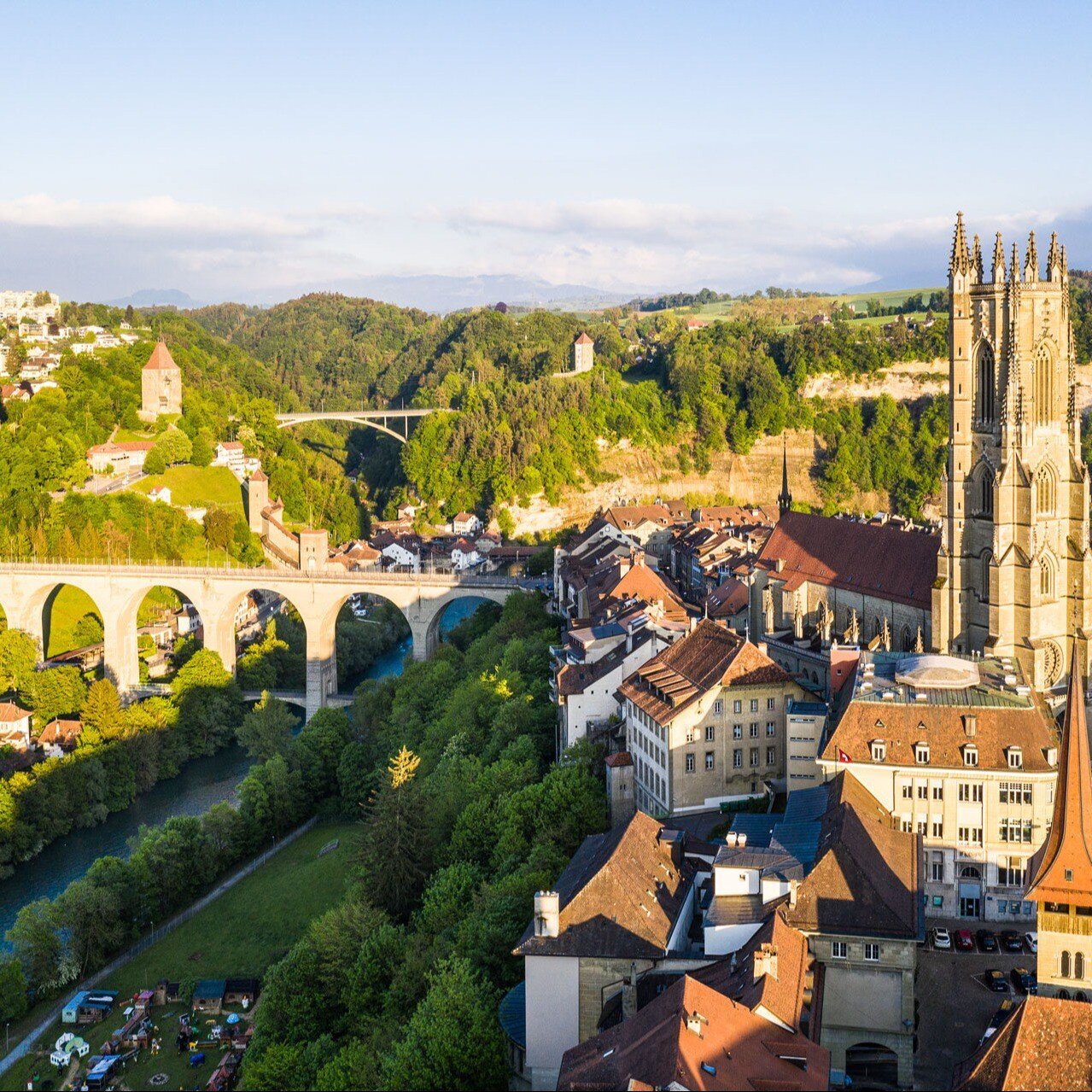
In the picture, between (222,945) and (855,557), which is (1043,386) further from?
(222,945)

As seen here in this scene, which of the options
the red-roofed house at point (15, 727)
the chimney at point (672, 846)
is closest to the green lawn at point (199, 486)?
the red-roofed house at point (15, 727)

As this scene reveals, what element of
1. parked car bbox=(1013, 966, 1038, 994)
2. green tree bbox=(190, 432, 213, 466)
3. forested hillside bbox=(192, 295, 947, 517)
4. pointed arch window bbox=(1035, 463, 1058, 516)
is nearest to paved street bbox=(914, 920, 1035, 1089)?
parked car bbox=(1013, 966, 1038, 994)

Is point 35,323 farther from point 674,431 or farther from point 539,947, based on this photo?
point 539,947

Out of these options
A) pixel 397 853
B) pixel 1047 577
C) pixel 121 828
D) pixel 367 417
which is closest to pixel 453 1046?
pixel 397 853

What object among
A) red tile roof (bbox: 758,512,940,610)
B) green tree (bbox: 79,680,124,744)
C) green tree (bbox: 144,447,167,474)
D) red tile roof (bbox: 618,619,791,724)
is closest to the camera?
red tile roof (bbox: 618,619,791,724)

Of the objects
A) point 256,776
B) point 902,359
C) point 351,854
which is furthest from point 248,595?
point 902,359

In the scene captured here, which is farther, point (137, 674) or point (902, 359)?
point (902, 359)

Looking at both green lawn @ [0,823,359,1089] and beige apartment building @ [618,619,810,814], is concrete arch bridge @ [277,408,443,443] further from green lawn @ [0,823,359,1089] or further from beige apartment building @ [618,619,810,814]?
beige apartment building @ [618,619,810,814]
